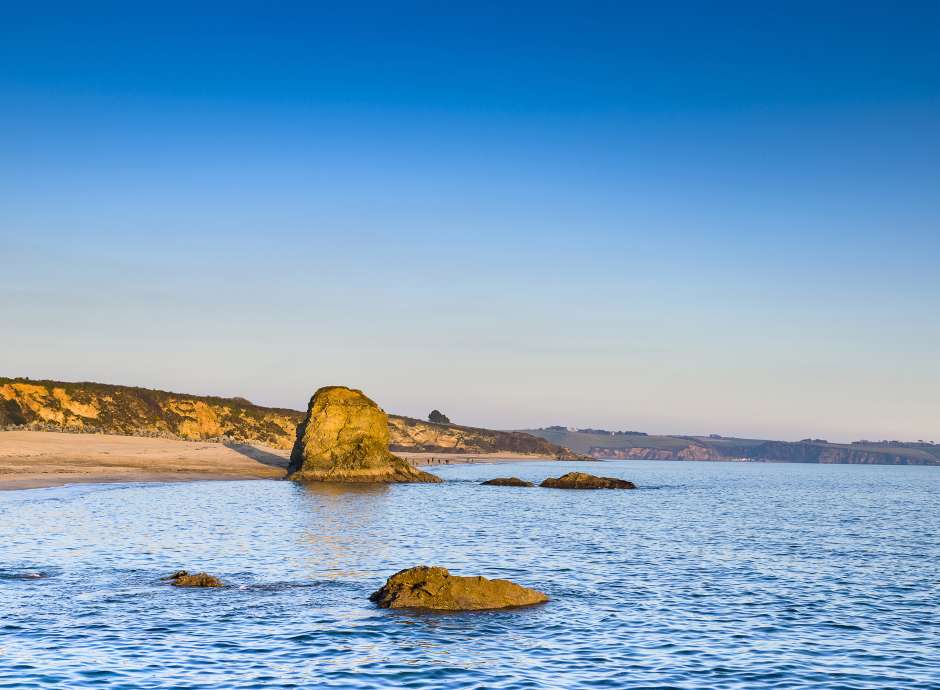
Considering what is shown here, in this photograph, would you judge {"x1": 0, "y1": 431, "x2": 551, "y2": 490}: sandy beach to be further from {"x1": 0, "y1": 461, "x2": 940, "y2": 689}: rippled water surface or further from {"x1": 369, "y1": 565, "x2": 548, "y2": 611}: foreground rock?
{"x1": 369, "y1": 565, "x2": 548, "y2": 611}: foreground rock

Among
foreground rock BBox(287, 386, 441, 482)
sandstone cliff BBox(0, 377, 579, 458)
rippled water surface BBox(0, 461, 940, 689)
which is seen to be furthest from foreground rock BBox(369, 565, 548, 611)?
sandstone cliff BBox(0, 377, 579, 458)

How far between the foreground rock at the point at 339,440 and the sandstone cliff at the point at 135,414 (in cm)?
4398

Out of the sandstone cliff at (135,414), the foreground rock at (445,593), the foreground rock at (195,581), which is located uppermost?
the sandstone cliff at (135,414)

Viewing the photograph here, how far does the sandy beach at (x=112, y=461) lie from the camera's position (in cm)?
7281

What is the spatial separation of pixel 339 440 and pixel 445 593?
225ft

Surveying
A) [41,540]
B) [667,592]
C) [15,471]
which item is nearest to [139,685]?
[667,592]

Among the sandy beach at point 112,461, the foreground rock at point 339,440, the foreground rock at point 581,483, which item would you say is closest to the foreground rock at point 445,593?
the sandy beach at point 112,461

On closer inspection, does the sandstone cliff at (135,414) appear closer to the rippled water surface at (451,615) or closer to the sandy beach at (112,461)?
the sandy beach at (112,461)

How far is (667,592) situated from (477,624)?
331 inches

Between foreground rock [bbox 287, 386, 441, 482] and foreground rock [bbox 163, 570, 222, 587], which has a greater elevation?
foreground rock [bbox 287, 386, 441, 482]

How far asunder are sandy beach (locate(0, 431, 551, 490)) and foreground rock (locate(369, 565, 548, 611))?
145ft

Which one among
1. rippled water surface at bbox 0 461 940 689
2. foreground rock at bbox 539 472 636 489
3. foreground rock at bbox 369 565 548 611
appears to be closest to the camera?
rippled water surface at bbox 0 461 940 689

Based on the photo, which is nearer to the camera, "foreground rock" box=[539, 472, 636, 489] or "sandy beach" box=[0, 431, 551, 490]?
"sandy beach" box=[0, 431, 551, 490]

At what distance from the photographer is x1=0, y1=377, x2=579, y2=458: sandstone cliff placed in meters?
121
